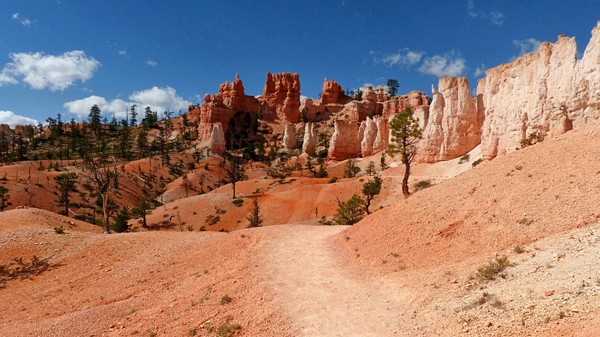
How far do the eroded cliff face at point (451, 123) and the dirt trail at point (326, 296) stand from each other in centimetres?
3987

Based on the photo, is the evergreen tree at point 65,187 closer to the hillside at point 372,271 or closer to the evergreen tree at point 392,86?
the hillside at point 372,271

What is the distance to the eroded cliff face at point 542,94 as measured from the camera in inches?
1075

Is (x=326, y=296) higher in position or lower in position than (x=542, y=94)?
lower

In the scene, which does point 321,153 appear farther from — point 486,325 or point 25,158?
point 486,325

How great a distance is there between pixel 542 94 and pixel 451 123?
17077 millimetres

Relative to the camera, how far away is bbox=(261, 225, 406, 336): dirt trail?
27.6ft

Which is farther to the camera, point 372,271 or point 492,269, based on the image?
point 372,271

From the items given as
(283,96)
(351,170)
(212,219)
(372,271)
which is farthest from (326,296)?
(283,96)

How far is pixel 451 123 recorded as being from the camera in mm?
49625

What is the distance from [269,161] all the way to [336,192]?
1984 inches

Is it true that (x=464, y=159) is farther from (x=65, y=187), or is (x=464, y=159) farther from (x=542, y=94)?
(x=65, y=187)

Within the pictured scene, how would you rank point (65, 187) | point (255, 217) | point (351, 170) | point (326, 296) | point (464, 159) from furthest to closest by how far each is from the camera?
point (351, 170) < point (65, 187) < point (464, 159) < point (255, 217) < point (326, 296)

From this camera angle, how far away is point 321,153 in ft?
310

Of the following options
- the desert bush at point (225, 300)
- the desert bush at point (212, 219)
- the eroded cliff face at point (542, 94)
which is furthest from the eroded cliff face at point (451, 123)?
the desert bush at point (225, 300)
